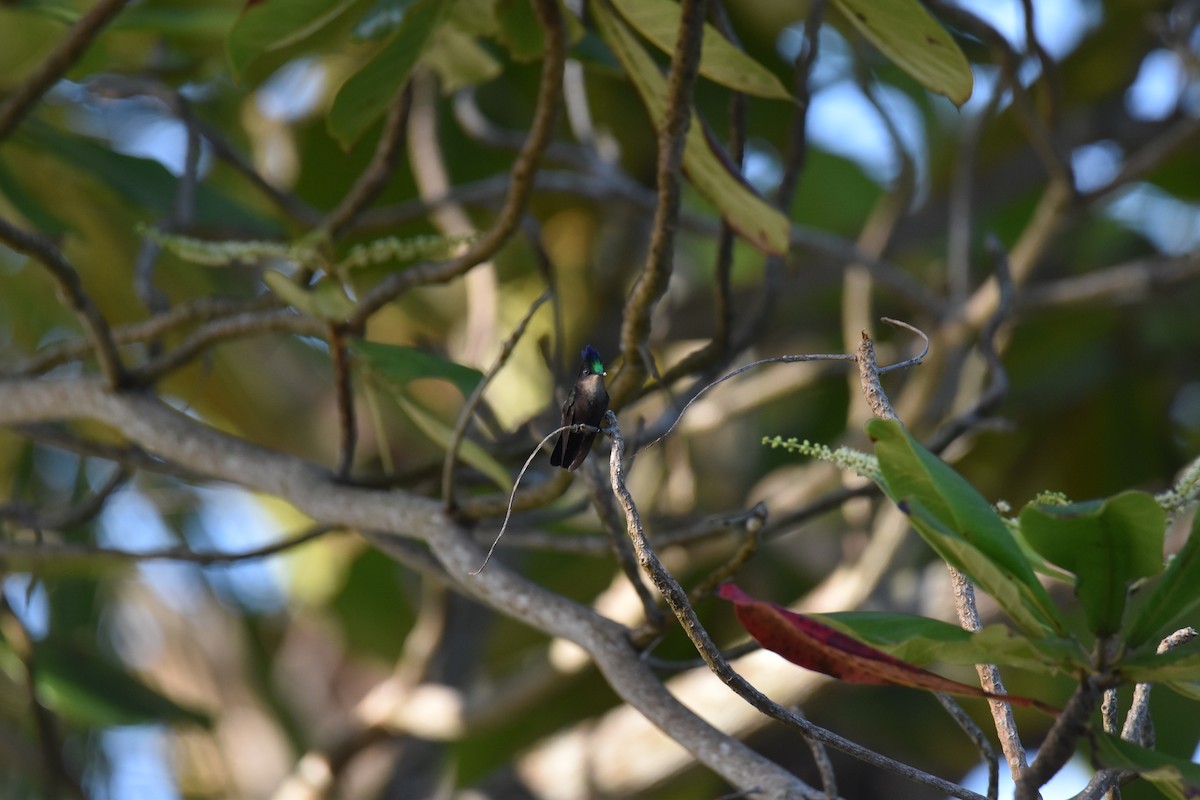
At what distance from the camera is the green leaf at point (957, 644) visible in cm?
55

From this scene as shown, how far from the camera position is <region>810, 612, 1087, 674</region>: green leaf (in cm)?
55

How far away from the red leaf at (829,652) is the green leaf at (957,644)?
1 centimetres

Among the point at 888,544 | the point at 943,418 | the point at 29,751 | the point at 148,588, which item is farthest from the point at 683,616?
the point at 148,588

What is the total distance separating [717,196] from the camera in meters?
0.97

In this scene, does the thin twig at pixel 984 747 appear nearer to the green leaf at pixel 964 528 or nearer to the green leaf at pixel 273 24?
the green leaf at pixel 964 528

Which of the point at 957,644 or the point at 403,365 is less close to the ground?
the point at 403,365

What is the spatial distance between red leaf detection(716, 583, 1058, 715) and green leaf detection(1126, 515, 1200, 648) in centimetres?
6

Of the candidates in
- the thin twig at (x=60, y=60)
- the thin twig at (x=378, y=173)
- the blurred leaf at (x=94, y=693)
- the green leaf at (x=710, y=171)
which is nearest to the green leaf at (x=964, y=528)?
the green leaf at (x=710, y=171)

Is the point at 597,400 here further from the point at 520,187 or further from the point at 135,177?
the point at 135,177

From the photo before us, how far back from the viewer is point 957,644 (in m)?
0.57

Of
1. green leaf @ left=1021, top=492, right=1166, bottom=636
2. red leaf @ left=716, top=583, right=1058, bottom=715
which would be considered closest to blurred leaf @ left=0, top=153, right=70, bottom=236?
red leaf @ left=716, top=583, right=1058, bottom=715

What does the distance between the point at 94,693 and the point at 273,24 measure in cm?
114

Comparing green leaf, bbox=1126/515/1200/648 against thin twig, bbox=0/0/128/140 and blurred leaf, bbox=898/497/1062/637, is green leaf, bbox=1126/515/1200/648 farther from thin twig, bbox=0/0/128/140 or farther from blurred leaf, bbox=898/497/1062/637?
thin twig, bbox=0/0/128/140

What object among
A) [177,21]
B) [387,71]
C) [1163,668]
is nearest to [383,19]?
[387,71]
